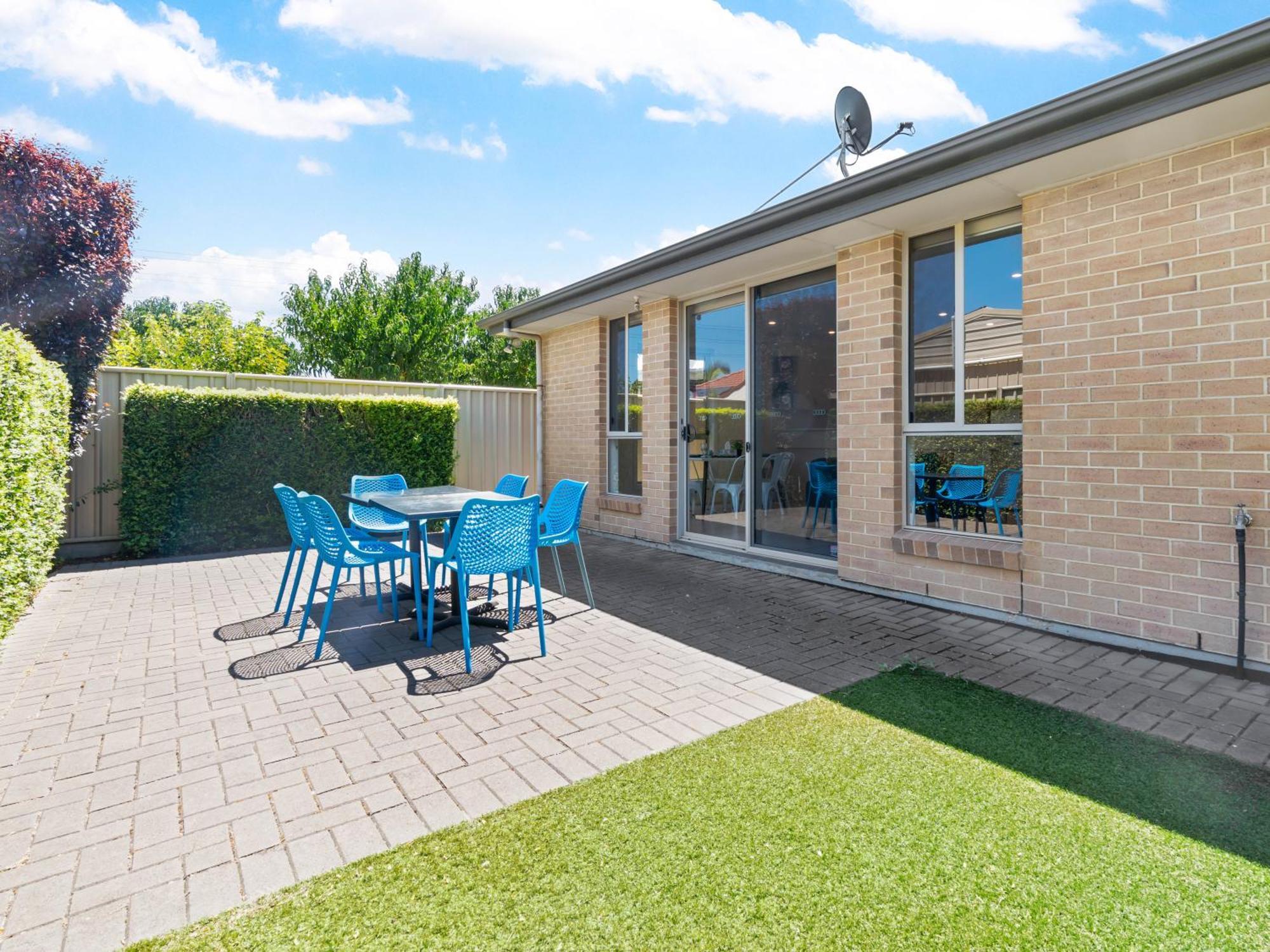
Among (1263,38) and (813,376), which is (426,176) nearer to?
(813,376)

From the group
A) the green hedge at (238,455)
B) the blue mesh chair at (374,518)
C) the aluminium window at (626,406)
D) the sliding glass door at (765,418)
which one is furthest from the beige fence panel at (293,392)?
the sliding glass door at (765,418)

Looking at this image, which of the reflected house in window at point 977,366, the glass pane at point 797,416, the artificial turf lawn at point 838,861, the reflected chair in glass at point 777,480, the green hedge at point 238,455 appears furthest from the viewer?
the green hedge at point 238,455

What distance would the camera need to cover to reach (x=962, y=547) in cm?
454

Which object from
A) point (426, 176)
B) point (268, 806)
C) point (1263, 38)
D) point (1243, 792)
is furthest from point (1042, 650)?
point (426, 176)

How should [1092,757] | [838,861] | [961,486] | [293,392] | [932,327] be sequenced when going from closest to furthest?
[838,861], [1092,757], [961,486], [932,327], [293,392]

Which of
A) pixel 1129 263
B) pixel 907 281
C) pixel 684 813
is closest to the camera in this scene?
pixel 684 813

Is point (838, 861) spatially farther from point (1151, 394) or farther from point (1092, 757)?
point (1151, 394)

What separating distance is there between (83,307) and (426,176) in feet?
23.4

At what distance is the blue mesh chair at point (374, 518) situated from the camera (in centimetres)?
519

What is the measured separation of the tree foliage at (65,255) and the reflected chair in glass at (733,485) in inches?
246

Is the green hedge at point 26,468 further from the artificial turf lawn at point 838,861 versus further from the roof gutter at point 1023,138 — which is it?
the roof gutter at point 1023,138

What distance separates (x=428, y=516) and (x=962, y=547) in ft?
11.8

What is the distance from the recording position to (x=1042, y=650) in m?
3.81

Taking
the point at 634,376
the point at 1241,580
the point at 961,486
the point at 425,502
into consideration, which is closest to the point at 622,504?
the point at 634,376
